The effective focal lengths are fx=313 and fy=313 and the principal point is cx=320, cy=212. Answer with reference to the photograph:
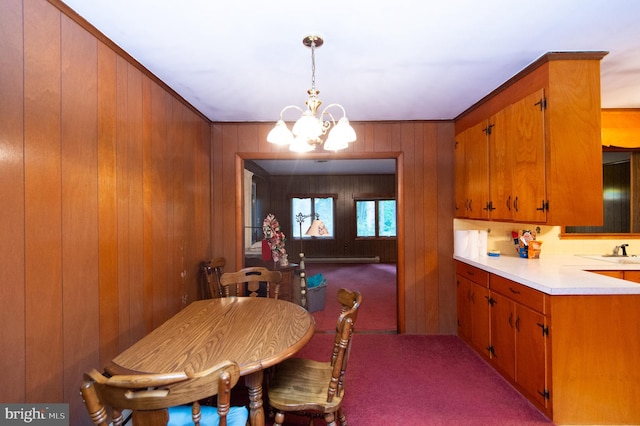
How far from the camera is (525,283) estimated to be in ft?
7.16

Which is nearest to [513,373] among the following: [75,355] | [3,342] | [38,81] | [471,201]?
[471,201]

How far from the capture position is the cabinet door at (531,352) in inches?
80.4

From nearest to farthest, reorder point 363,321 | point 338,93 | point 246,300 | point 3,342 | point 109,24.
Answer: point 3,342
point 109,24
point 246,300
point 338,93
point 363,321

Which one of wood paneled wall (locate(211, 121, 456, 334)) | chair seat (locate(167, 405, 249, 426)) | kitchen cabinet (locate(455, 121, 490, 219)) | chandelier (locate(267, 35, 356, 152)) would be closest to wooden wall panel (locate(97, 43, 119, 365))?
chair seat (locate(167, 405, 249, 426))

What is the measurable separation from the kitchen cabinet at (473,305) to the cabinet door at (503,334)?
0.12 metres

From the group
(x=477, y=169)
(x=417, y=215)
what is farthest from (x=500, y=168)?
(x=417, y=215)

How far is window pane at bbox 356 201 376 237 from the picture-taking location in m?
8.93

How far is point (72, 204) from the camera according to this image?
1.59m

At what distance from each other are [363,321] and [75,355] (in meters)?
3.03

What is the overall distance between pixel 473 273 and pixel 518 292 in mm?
717

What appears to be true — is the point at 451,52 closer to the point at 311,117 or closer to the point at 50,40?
the point at 311,117

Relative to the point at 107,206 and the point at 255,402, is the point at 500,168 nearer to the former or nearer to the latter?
the point at 255,402

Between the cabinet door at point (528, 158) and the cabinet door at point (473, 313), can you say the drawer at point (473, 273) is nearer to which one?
the cabinet door at point (473, 313)

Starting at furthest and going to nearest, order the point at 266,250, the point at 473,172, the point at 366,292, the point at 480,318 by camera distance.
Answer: the point at 366,292 < the point at 266,250 < the point at 473,172 < the point at 480,318
